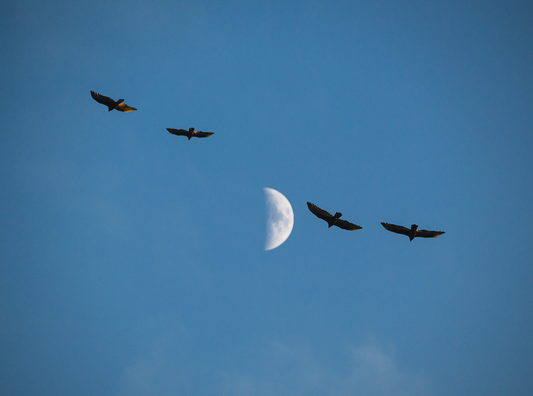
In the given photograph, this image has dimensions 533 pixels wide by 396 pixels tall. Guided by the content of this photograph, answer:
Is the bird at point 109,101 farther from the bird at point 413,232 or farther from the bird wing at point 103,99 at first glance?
the bird at point 413,232

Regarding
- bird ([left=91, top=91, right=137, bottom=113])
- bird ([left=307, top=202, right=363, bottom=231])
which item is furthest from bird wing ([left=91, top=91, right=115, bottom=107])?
bird ([left=307, top=202, right=363, bottom=231])

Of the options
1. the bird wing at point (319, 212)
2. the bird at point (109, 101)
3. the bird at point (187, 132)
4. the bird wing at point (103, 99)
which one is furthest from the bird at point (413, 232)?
the bird wing at point (103, 99)

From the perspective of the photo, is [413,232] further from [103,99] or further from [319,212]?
[103,99]

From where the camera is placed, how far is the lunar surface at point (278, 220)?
48.3 meters

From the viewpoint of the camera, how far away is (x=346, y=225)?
28.6 meters

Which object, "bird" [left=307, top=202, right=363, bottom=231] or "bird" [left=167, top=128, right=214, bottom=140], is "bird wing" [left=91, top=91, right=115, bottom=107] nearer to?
"bird" [left=167, top=128, right=214, bottom=140]

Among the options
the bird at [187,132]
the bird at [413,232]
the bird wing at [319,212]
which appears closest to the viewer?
the bird at [413,232]

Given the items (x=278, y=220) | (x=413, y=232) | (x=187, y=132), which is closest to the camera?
(x=413, y=232)

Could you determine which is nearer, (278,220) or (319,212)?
(319,212)

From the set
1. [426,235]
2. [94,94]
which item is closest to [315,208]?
[426,235]

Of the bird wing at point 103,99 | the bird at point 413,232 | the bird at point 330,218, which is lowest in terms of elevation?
the bird at point 330,218

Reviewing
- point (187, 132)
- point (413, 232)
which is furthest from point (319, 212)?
point (187, 132)

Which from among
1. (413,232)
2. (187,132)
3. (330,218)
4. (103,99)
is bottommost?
(330,218)

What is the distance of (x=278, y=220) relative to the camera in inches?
1908
